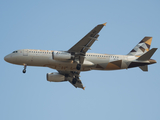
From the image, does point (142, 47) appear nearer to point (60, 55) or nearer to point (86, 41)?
point (86, 41)

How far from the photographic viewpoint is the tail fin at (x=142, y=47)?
60.2m

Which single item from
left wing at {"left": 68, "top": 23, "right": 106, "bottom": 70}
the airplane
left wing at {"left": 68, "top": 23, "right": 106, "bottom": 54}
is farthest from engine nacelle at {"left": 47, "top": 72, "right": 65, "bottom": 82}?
left wing at {"left": 68, "top": 23, "right": 106, "bottom": 54}

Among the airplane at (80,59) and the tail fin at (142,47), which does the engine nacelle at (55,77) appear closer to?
the airplane at (80,59)

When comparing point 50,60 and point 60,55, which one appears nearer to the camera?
point 60,55

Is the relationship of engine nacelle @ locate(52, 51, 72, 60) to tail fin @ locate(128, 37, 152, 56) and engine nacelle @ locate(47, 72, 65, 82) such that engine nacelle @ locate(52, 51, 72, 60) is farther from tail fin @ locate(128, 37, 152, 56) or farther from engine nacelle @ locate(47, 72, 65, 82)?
tail fin @ locate(128, 37, 152, 56)

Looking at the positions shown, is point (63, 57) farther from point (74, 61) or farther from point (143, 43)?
point (143, 43)

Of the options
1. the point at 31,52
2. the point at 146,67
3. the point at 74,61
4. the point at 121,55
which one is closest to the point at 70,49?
the point at 74,61

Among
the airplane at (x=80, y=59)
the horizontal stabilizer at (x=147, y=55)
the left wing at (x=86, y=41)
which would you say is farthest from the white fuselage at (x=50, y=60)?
the horizontal stabilizer at (x=147, y=55)

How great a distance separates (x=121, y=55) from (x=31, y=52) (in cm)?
1765

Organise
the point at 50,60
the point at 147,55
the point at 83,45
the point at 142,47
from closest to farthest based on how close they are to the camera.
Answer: the point at 83,45 → the point at 50,60 → the point at 147,55 → the point at 142,47

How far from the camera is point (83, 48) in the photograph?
171 ft

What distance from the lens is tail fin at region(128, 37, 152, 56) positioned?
60.2 metres

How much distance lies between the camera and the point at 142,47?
61.6 metres

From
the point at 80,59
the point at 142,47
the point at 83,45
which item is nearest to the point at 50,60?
the point at 80,59
